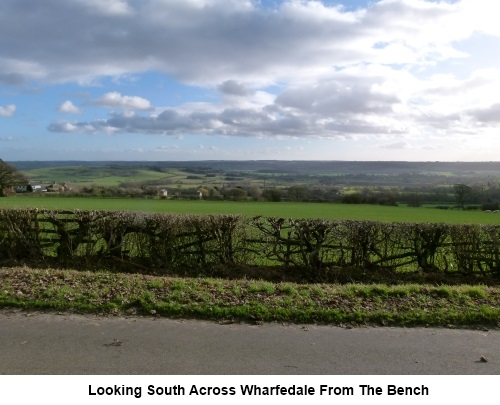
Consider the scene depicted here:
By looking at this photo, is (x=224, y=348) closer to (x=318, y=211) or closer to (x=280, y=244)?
(x=280, y=244)

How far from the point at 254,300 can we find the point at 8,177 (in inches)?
2739

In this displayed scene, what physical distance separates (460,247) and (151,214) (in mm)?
7521

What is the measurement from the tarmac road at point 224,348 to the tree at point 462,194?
5230 centimetres

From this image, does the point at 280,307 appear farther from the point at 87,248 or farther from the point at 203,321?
the point at 87,248

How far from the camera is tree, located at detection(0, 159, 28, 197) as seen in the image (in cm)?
6431

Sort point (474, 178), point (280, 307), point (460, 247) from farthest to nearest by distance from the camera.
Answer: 1. point (474, 178)
2. point (460, 247)
3. point (280, 307)

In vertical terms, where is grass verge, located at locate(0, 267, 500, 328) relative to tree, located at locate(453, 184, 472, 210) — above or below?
below

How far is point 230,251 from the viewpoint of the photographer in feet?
33.6

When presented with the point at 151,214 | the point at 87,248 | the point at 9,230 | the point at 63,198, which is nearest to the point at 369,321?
the point at 151,214

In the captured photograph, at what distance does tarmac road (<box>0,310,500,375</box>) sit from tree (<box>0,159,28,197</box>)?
220 feet

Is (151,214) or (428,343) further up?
(151,214)

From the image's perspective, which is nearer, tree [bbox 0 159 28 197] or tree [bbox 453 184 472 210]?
tree [bbox 453 184 472 210]

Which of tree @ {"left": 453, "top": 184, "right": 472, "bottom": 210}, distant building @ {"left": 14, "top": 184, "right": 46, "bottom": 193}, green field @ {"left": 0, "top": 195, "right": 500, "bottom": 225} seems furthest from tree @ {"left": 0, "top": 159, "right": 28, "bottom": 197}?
tree @ {"left": 453, "top": 184, "right": 472, "bottom": 210}

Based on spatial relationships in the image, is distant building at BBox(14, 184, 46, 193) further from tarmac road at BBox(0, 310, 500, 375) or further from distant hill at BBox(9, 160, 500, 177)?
tarmac road at BBox(0, 310, 500, 375)
